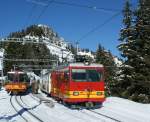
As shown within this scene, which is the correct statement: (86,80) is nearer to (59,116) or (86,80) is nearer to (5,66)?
(59,116)

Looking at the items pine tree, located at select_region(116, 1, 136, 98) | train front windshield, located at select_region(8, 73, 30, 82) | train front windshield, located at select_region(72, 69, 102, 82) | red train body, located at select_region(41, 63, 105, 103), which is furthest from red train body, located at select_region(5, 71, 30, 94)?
train front windshield, located at select_region(72, 69, 102, 82)

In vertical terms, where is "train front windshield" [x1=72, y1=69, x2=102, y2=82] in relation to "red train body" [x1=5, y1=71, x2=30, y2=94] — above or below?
above

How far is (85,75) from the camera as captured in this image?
23.6 metres

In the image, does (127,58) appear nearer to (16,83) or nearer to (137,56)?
(137,56)

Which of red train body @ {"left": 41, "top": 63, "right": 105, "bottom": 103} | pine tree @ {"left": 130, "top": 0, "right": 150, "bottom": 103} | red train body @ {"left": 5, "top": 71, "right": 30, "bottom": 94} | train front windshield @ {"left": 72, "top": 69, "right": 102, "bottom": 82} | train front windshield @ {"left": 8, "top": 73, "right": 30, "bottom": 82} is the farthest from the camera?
train front windshield @ {"left": 8, "top": 73, "right": 30, "bottom": 82}

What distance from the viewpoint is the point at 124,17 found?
4028 centimetres

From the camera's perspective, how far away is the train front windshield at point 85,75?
2343 centimetres

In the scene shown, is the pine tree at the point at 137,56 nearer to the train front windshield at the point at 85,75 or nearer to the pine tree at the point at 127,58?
the pine tree at the point at 127,58

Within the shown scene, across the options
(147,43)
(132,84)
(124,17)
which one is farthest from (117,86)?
(124,17)

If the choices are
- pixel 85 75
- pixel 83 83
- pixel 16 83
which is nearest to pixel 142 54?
pixel 85 75

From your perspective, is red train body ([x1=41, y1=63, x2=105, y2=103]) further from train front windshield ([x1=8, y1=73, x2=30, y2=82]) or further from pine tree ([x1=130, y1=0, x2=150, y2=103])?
train front windshield ([x1=8, y1=73, x2=30, y2=82])

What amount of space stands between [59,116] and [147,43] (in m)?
18.6

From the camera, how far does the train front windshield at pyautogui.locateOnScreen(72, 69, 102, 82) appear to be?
76.9 feet

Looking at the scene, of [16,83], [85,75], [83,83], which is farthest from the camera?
[16,83]
